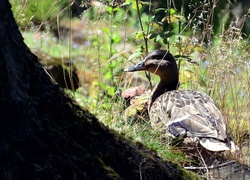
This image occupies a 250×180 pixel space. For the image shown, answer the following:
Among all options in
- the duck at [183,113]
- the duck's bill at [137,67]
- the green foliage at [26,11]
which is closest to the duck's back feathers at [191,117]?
the duck at [183,113]

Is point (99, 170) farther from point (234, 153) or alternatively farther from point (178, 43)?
point (178, 43)

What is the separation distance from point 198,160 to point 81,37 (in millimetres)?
8697

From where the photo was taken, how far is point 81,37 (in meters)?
14.3

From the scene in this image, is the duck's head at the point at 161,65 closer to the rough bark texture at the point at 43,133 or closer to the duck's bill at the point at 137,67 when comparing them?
the duck's bill at the point at 137,67

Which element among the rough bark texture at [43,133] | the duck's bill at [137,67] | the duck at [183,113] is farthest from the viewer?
the duck's bill at [137,67]

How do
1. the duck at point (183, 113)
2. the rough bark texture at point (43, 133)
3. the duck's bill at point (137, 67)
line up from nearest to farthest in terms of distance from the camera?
the rough bark texture at point (43, 133) < the duck at point (183, 113) < the duck's bill at point (137, 67)

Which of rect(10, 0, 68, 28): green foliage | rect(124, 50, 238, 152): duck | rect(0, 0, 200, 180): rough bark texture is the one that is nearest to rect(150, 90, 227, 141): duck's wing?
rect(124, 50, 238, 152): duck

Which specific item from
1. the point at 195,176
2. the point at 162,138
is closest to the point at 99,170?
the point at 195,176

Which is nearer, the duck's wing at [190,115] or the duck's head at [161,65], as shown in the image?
the duck's wing at [190,115]

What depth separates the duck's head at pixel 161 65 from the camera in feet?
23.7

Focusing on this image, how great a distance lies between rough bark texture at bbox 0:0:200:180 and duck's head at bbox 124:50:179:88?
10.0ft

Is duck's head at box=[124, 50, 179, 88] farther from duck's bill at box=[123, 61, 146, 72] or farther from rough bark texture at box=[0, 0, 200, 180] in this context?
rough bark texture at box=[0, 0, 200, 180]

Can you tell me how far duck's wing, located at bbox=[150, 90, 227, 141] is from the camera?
20.4ft

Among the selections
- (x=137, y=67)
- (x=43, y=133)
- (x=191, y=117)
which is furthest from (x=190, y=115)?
(x=43, y=133)
